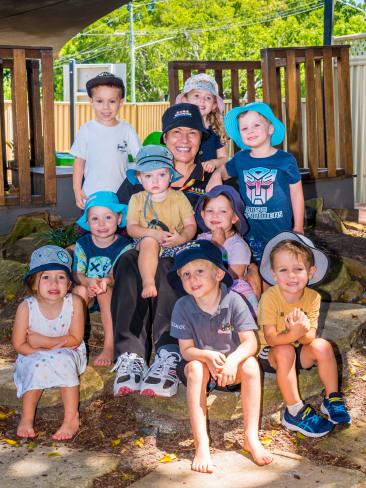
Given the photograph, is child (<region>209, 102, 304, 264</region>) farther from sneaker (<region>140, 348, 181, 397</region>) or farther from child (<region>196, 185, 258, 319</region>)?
sneaker (<region>140, 348, 181, 397</region>)

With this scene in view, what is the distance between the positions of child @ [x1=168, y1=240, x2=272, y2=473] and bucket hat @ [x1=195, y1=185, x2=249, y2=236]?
46 cm

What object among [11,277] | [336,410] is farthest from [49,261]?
[11,277]

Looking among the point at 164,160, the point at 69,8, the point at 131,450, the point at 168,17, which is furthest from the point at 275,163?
the point at 168,17

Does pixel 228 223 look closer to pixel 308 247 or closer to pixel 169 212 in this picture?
pixel 169 212

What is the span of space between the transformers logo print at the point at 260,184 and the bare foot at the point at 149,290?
31.5 inches

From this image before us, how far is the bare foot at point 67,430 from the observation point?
11.9ft

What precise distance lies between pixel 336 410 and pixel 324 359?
24 cm

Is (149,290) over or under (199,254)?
under

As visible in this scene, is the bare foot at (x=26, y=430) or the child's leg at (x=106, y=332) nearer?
the bare foot at (x=26, y=430)

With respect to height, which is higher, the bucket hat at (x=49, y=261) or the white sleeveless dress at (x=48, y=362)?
the bucket hat at (x=49, y=261)

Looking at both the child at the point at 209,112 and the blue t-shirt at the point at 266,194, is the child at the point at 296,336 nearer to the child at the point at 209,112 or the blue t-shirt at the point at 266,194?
the blue t-shirt at the point at 266,194

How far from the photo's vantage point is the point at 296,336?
368cm

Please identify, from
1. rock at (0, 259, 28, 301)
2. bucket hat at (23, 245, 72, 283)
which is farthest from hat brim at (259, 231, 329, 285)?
rock at (0, 259, 28, 301)

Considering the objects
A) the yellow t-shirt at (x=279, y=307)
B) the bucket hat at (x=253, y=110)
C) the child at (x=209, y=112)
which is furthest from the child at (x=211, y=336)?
the child at (x=209, y=112)
